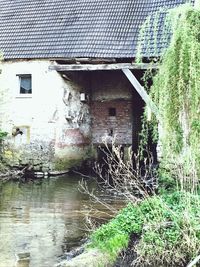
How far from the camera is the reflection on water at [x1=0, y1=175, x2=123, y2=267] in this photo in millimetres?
8742

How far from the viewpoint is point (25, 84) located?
18891 mm

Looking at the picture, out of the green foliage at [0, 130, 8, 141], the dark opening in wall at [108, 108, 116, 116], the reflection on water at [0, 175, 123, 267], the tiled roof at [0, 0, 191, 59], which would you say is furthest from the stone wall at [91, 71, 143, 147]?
the reflection on water at [0, 175, 123, 267]

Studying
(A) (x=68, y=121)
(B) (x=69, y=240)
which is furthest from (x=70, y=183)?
(B) (x=69, y=240)

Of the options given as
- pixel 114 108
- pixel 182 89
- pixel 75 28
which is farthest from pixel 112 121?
pixel 182 89

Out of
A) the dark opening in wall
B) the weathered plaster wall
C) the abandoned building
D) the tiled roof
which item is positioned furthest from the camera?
the dark opening in wall

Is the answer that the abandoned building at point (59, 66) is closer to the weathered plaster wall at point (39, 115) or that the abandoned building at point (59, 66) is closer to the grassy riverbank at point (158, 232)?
the weathered plaster wall at point (39, 115)

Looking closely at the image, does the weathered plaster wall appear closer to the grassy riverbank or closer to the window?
the window

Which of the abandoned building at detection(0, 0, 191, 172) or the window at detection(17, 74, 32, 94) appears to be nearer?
the abandoned building at detection(0, 0, 191, 172)

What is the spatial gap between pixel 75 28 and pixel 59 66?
1703 millimetres

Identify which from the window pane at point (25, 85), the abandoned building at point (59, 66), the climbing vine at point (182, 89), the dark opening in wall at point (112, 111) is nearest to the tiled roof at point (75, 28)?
the abandoned building at point (59, 66)

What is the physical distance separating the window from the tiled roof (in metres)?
0.72

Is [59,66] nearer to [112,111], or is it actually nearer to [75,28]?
[75,28]

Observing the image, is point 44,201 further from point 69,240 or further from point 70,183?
point 69,240

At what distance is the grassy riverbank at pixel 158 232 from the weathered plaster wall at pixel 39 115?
385 inches
